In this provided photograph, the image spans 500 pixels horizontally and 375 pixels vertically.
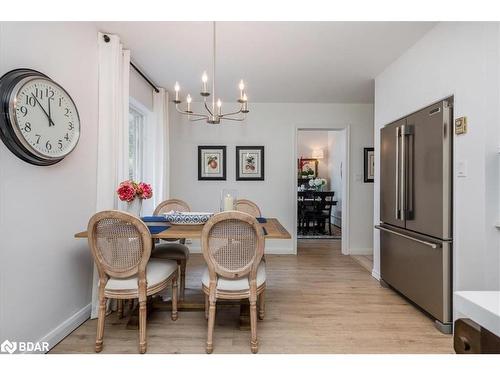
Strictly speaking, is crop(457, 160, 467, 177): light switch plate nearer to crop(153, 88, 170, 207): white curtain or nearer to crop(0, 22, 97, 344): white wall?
crop(0, 22, 97, 344): white wall

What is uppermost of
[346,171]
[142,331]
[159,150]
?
[159,150]

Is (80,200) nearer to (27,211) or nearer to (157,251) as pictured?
(27,211)

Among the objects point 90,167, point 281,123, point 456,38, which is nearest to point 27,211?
point 90,167

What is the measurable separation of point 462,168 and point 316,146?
673 centimetres

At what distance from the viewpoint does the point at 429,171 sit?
7.26 ft

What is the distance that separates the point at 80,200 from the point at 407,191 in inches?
111

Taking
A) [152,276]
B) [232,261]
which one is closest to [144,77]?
[152,276]

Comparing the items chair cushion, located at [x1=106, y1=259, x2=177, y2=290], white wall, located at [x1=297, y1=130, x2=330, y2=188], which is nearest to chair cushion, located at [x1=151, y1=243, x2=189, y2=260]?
chair cushion, located at [x1=106, y1=259, x2=177, y2=290]

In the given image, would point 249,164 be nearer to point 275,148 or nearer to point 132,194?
point 275,148

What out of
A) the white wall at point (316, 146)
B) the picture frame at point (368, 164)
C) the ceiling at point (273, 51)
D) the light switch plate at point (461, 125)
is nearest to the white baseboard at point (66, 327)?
the ceiling at point (273, 51)

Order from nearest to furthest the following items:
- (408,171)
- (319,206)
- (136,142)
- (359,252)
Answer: (408,171), (136,142), (359,252), (319,206)

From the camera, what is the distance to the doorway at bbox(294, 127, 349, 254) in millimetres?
4609

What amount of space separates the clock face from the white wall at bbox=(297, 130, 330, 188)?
7235mm
